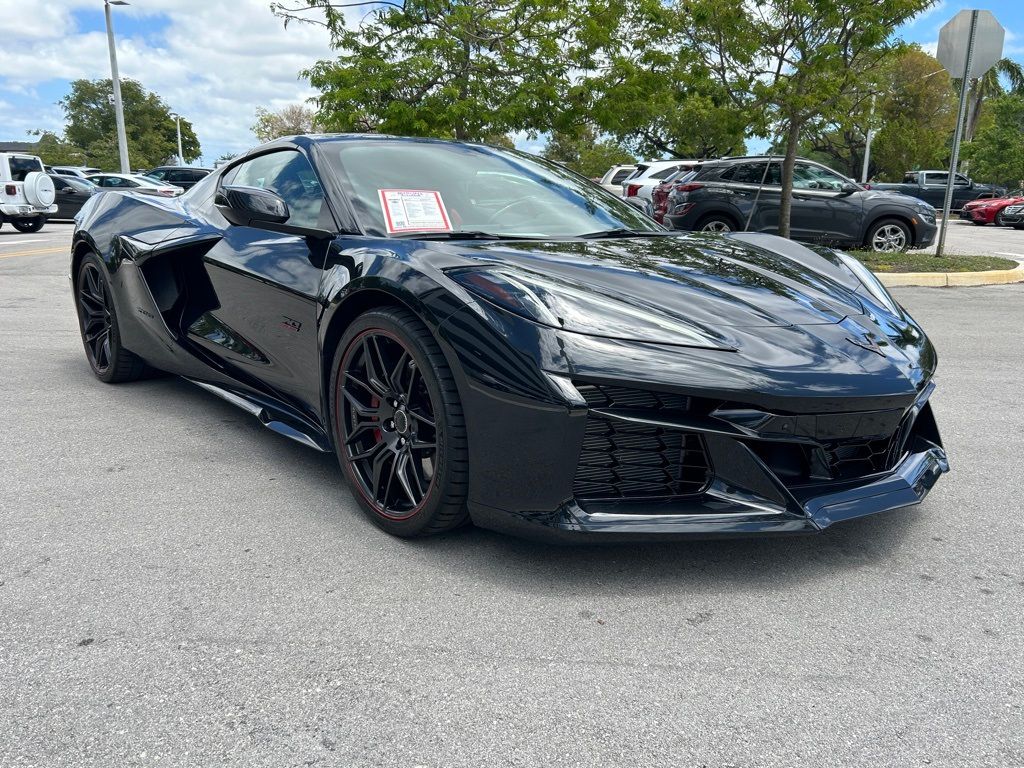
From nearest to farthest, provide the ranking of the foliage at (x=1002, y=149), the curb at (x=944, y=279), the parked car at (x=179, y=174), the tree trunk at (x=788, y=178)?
1. the curb at (x=944, y=279)
2. the tree trunk at (x=788, y=178)
3. the parked car at (x=179, y=174)
4. the foliage at (x=1002, y=149)

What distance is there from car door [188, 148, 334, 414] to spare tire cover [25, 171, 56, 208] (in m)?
18.8

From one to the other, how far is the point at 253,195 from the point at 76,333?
396 cm

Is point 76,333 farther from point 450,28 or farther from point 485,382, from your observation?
point 450,28

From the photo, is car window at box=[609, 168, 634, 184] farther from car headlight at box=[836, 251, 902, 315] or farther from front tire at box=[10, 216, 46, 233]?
car headlight at box=[836, 251, 902, 315]

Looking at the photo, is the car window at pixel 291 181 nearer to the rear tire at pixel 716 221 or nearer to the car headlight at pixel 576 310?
the car headlight at pixel 576 310

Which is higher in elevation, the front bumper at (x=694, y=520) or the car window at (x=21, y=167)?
the car window at (x=21, y=167)

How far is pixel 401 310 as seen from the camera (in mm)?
2559

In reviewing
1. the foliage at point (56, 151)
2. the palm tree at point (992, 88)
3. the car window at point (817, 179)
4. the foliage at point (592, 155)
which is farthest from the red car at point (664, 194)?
the foliage at point (56, 151)

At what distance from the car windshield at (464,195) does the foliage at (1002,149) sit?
42.4m

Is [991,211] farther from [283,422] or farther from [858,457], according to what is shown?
[283,422]

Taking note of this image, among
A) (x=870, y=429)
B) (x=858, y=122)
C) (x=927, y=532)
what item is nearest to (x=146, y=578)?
(x=870, y=429)

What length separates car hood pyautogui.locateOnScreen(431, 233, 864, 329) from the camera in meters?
2.43

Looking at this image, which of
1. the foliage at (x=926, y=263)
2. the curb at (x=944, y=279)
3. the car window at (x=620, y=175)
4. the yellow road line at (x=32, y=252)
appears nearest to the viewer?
the curb at (x=944, y=279)

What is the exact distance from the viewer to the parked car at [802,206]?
1208 centimetres
